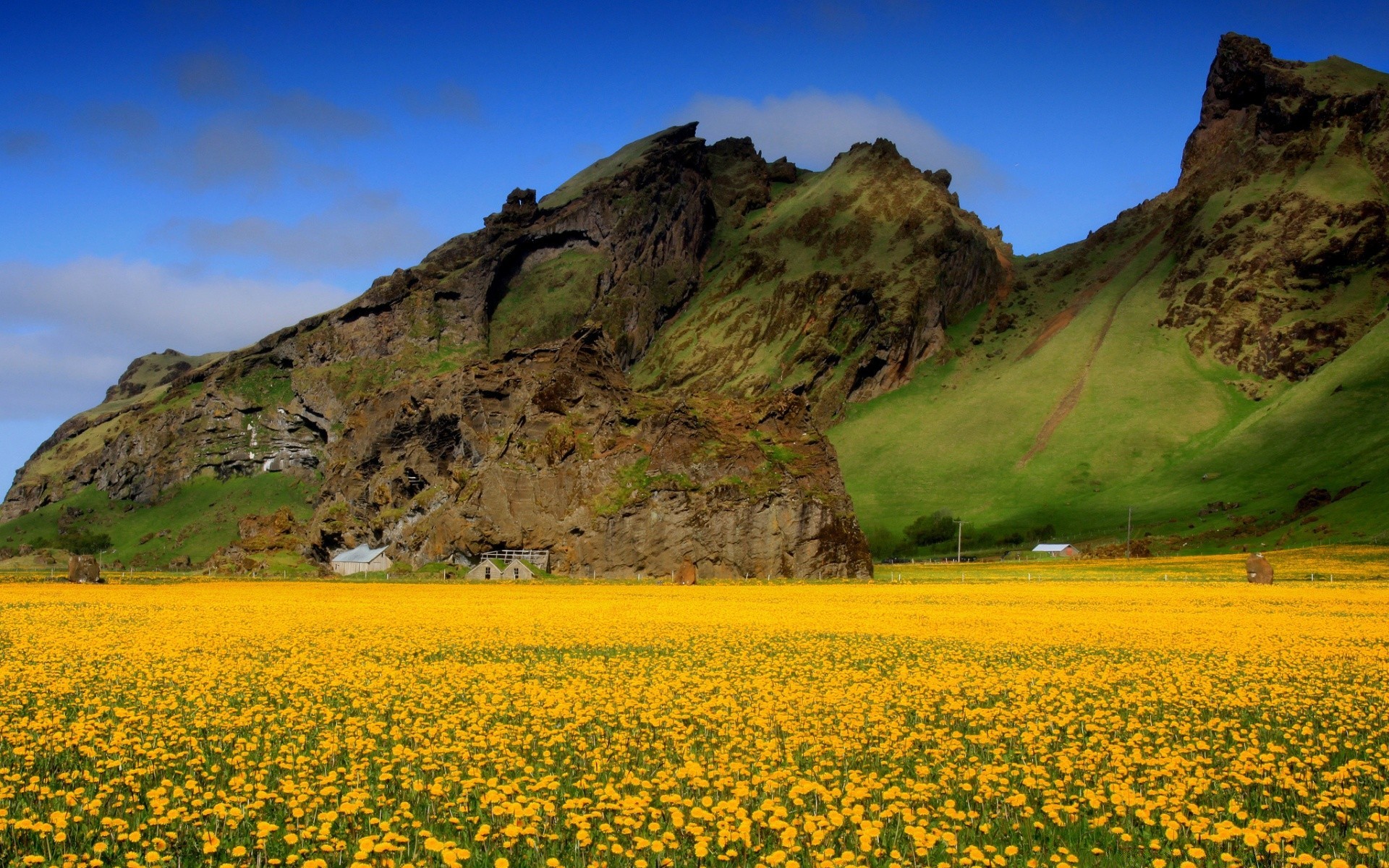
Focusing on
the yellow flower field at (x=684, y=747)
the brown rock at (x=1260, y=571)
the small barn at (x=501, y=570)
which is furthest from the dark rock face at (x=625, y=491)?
the yellow flower field at (x=684, y=747)

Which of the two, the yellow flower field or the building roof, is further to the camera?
the building roof

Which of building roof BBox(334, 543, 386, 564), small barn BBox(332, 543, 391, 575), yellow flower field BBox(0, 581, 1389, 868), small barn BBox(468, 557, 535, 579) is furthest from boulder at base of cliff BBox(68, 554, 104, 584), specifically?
A: building roof BBox(334, 543, 386, 564)

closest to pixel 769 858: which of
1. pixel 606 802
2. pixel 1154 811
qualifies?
pixel 606 802

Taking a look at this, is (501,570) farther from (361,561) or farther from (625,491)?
(361,561)

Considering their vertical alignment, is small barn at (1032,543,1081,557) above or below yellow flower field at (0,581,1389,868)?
above

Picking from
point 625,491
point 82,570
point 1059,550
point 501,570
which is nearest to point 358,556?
point 501,570

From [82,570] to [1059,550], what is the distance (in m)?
128

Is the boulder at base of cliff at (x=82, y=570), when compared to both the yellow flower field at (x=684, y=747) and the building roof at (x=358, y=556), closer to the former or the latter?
Result: the yellow flower field at (x=684, y=747)

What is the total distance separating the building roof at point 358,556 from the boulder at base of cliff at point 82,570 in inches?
1700

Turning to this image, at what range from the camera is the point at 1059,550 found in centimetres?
15350

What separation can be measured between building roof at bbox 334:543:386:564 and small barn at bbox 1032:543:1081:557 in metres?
95.7

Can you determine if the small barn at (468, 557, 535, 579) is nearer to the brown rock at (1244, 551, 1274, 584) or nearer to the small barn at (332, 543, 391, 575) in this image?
the small barn at (332, 543, 391, 575)

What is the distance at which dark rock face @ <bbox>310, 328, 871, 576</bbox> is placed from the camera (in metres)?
100

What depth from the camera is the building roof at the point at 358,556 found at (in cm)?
11931
